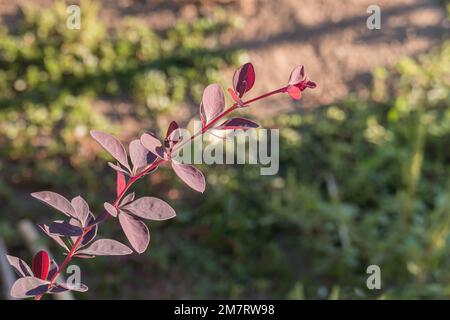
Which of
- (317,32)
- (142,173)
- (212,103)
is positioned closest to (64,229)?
(142,173)

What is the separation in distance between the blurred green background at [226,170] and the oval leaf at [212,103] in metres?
1.93

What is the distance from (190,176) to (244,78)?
0.14m

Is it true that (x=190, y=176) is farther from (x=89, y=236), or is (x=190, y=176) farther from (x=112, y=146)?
(x=89, y=236)

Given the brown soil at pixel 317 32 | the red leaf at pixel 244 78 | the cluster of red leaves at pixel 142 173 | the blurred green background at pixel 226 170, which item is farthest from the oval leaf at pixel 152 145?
the brown soil at pixel 317 32

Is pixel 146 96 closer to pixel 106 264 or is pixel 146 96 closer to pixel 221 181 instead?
pixel 221 181

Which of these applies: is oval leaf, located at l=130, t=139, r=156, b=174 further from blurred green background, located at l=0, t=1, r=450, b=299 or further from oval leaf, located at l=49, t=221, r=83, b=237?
blurred green background, located at l=0, t=1, r=450, b=299

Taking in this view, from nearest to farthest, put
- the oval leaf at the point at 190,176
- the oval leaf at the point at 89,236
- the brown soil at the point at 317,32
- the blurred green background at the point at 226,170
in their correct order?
the oval leaf at the point at 190,176, the oval leaf at the point at 89,236, the blurred green background at the point at 226,170, the brown soil at the point at 317,32

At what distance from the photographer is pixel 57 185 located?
410 cm

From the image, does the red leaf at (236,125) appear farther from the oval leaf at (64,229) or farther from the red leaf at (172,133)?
the oval leaf at (64,229)

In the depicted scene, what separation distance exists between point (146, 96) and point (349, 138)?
1336 mm

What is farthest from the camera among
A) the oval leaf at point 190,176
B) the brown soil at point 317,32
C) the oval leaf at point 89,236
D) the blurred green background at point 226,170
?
the brown soil at point 317,32

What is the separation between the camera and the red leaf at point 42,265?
2.96 feet

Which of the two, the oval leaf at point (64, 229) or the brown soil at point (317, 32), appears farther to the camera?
the brown soil at point (317, 32)

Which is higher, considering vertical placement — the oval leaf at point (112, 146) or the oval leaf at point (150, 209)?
the oval leaf at point (112, 146)
